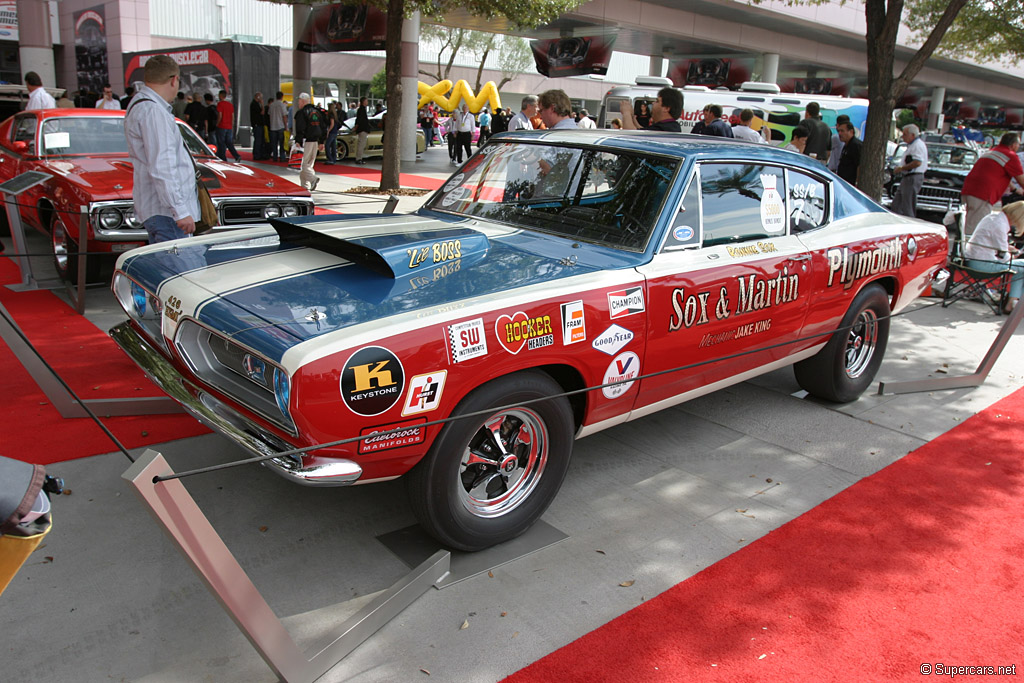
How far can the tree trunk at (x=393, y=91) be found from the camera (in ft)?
41.5

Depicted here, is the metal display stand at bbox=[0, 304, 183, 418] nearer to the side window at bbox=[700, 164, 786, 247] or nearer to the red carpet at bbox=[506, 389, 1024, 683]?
the red carpet at bbox=[506, 389, 1024, 683]

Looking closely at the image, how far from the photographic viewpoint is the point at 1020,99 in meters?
52.6

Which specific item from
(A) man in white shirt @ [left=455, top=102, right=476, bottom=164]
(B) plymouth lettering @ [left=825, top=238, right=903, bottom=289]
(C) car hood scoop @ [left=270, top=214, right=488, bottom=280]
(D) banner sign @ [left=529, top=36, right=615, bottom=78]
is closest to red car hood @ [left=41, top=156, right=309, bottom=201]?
(C) car hood scoop @ [left=270, top=214, right=488, bottom=280]

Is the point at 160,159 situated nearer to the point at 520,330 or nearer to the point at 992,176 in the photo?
the point at 520,330

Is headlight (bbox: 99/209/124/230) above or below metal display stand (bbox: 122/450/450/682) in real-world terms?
above

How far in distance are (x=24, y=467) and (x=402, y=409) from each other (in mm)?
1260

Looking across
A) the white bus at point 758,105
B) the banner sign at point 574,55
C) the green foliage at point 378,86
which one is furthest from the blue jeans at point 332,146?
the green foliage at point 378,86

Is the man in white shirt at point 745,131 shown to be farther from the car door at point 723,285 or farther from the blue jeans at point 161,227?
the blue jeans at point 161,227

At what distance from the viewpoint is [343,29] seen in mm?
20328

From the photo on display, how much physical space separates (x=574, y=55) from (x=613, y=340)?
22.9 meters

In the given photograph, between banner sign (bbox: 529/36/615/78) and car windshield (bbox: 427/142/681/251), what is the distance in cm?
2002

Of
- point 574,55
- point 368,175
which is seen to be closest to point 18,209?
point 368,175

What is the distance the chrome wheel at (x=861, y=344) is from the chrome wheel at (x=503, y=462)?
292 centimetres

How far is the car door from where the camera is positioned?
372cm
